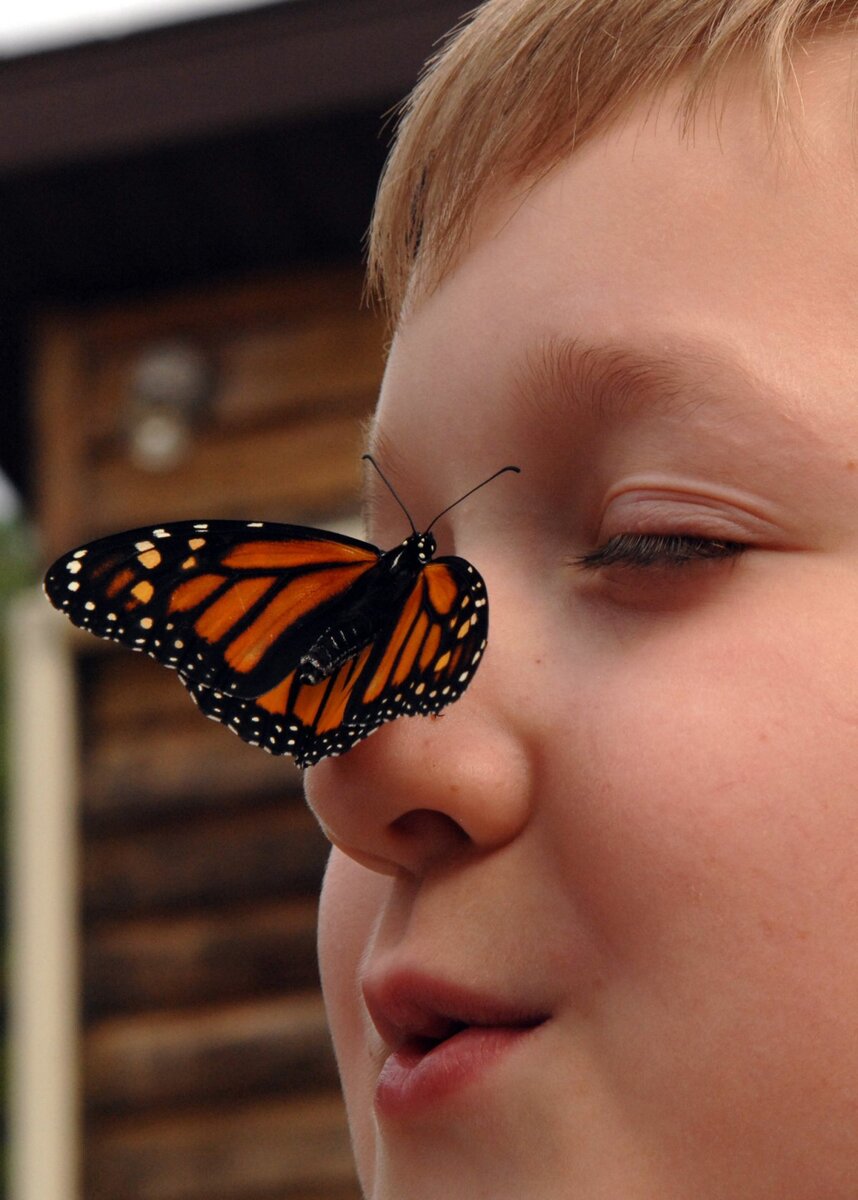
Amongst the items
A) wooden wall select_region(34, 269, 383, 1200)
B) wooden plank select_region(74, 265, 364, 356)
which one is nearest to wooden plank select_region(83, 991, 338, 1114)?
wooden wall select_region(34, 269, 383, 1200)

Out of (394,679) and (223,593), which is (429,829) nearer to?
(394,679)

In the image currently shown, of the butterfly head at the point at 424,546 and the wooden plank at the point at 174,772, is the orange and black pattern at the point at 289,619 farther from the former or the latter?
the wooden plank at the point at 174,772

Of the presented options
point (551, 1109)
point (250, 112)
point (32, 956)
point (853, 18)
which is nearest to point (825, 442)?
point (853, 18)

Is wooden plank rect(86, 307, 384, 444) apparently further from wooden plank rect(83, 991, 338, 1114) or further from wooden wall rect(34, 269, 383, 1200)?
wooden plank rect(83, 991, 338, 1114)

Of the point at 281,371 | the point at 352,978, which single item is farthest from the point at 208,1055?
the point at 352,978

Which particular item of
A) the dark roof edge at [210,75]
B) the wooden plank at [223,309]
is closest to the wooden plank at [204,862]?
the wooden plank at [223,309]
